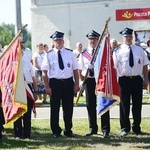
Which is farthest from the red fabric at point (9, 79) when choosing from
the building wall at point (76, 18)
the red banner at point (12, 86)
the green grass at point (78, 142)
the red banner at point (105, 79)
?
the building wall at point (76, 18)

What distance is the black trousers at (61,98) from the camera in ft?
29.0

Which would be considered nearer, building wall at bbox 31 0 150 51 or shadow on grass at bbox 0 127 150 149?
shadow on grass at bbox 0 127 150 149

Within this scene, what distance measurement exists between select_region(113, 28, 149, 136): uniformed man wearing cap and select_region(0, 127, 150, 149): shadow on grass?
15.9 inches

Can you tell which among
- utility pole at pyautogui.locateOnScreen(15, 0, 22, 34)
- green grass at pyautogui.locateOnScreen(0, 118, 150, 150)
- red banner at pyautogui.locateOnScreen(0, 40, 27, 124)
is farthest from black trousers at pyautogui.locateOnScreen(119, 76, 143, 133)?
utility pole at pyautogui.locateOnScreen(15, 0, 22, 34)

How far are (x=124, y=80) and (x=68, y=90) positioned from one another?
A: 45.7 inches

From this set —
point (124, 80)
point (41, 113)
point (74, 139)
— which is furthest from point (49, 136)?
point (41, 113)

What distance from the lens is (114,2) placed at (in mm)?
25156

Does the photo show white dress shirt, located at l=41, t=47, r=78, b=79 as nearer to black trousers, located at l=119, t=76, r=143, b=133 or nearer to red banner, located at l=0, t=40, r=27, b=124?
red banner, located at l=0, t=40, r=27, b=124

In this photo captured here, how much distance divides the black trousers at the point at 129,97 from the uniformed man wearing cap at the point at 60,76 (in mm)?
966

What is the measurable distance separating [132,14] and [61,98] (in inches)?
656

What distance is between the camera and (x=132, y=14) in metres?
24.9

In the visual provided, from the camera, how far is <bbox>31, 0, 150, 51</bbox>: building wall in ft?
82.8

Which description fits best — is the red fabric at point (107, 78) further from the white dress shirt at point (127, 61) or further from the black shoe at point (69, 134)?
the black shoe at point (69, 134)

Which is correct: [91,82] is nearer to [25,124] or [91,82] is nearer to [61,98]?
[61,98]
